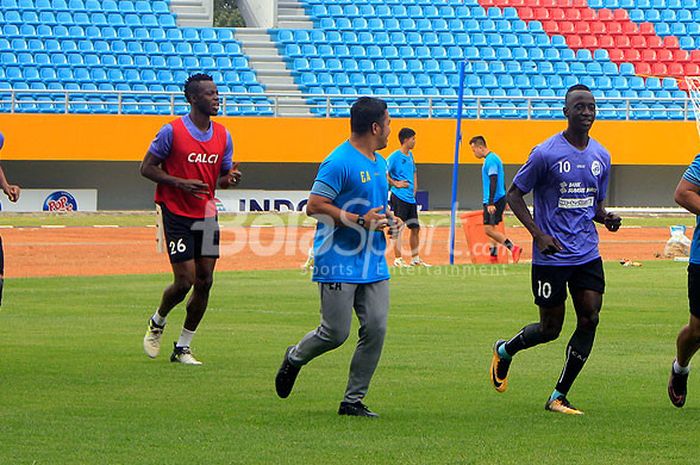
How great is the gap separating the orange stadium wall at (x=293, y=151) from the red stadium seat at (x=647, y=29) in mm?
6828

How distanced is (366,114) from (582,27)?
4117 cm

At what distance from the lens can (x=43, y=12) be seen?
43594mm

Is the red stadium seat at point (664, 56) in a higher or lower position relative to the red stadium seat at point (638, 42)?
lower

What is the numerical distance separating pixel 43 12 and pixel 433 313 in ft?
97.8

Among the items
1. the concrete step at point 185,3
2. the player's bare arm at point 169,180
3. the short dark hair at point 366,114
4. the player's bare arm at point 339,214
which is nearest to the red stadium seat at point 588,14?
the concrete step at point 185,3

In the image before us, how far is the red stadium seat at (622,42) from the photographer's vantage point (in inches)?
1917

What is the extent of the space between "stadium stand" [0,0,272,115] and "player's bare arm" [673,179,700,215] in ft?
98.6

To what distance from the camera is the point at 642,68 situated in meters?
47.8

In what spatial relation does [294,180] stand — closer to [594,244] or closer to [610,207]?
[610,207]

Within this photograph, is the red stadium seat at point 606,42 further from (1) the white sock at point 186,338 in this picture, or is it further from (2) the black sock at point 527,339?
(2) the black sock at point 527,339

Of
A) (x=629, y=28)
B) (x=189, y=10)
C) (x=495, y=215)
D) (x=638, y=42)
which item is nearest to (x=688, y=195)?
(x=495, y=215)

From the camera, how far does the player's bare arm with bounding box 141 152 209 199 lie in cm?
1148

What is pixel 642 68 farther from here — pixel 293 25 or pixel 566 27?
pixel 293 25

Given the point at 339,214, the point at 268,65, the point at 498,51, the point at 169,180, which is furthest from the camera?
the point at 498,51
